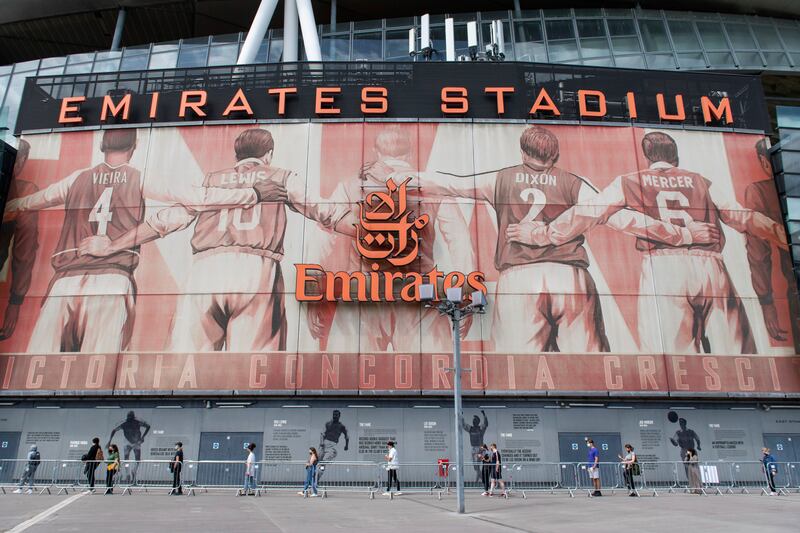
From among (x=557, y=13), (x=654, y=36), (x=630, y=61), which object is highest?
(x=557, y=13)

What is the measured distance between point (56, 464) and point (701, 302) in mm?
30285

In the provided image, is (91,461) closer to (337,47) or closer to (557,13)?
(337,47)

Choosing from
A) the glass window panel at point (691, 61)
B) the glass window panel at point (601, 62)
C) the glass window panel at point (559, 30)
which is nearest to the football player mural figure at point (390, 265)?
the glass window panel at point (601, 62)

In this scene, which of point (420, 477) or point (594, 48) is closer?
point (420, 477)

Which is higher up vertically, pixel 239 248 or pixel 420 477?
pixel 239 248

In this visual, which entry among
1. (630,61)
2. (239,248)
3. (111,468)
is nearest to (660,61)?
(630,61)

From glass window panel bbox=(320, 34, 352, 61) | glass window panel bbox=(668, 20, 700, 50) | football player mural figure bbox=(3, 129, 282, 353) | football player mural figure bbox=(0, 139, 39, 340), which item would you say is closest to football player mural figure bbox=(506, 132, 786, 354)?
glass window panel bbox=(668, 20, 700, 50)

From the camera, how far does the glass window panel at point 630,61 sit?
128 feet

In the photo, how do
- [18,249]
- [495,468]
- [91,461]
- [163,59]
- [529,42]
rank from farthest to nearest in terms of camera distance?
1. [529,42]
2. [163,59]
3. [18,249]
4. [495,468]
5. [91,461]

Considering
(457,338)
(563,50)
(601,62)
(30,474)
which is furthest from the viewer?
(563,50)

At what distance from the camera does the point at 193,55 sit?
1547 inches

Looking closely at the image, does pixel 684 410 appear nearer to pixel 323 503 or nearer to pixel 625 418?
pixel 625 418

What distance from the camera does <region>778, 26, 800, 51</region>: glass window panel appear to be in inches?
1623

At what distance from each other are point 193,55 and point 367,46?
11509 mm
